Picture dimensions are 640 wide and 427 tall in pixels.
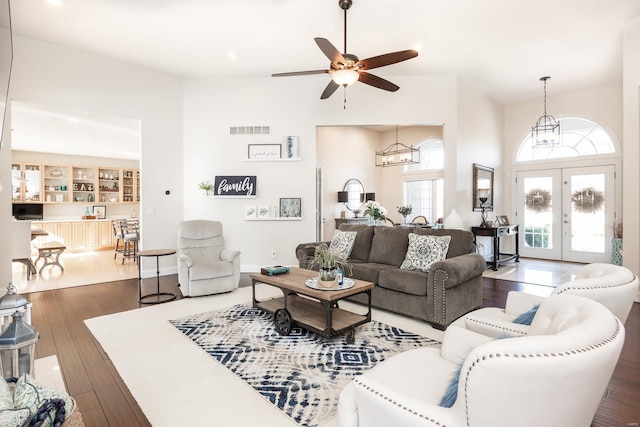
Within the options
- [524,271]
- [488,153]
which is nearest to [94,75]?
[488,153]

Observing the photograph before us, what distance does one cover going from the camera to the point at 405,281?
3430 millimetres

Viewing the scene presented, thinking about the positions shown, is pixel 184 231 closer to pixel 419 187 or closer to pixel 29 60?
pixel 29 60

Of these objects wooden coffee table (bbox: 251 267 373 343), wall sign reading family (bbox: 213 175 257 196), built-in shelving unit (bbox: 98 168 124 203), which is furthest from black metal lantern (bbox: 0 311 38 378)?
built-in shelving unit (bbox: 98 168 124 203)

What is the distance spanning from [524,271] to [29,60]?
8762 millimetres

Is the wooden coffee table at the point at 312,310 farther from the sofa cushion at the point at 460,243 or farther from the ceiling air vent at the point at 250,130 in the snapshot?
the ceiling air vent at the point at 250,130

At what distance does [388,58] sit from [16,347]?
348cm

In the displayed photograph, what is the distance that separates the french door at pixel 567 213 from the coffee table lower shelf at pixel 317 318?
6436 millimetres

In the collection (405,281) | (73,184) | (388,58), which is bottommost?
(405,281)

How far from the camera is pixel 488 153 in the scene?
7.10 meters

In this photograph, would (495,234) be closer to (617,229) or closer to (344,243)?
(617,229)

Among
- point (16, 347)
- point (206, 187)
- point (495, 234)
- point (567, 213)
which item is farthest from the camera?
point (567, 213)

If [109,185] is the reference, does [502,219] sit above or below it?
below

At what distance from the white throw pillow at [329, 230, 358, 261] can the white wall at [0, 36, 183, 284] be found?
3.14 meters

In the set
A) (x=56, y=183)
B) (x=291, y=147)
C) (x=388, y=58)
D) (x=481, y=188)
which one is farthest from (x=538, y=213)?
(x=56, y=183)
